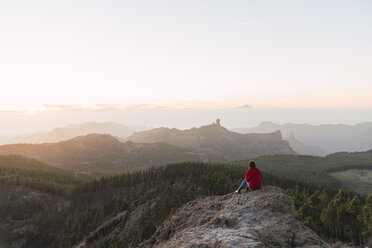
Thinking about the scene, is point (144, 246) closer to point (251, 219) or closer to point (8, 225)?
point (251, 219)

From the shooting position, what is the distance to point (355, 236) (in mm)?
75938

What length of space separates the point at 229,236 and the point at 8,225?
607ft

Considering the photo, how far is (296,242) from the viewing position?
49.9 feet

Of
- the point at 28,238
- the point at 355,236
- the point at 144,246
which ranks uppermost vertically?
the point at 144,246

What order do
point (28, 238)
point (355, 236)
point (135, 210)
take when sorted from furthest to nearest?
1. point (28, 238)
2. point (135, 210)
3. point (355, 236)

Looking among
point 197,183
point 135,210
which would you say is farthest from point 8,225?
point 197,183

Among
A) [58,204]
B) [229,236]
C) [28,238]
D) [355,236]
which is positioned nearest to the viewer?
[229,236]

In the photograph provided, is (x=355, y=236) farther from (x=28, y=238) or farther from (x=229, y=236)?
(x=28, y=238)

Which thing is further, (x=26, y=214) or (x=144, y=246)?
(x=26, y=214)

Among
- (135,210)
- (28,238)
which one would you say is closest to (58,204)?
(28,238)

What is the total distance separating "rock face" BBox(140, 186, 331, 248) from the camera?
45.6ft

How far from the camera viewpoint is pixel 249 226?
15875 millimetres

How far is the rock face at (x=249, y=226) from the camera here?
45.6 feet

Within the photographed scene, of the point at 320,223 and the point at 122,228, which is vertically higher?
the point at 320,223
